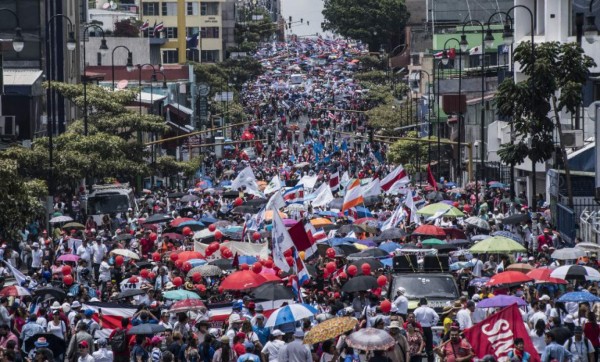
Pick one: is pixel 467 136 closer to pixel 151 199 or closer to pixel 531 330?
pixel 151 199

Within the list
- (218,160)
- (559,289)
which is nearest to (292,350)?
(559,289)

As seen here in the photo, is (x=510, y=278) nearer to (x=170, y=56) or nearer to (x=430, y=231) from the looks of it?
(x=430, y=231)

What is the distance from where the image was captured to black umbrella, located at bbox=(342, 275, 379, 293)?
89.2ft

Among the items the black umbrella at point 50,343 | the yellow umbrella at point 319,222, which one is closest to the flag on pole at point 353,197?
the yellow umbrella at point 319,222

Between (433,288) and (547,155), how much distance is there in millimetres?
18346

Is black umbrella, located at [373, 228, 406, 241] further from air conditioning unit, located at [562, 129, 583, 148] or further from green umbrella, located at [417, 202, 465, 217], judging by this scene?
air conditioning unit, located at [562, 129, 583, 148]

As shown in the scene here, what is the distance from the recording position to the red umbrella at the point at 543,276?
87.8ft

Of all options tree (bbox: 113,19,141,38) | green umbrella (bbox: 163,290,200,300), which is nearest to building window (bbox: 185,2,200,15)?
tree (bbox: 113,19,141,38)

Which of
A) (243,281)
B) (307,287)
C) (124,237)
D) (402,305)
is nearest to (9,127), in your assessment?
(124,237)

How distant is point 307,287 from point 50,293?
581cm

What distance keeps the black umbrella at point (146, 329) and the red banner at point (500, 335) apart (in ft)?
16.2

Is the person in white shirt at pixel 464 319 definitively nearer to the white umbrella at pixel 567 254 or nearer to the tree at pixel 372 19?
the white umbrella at pixel 567 254

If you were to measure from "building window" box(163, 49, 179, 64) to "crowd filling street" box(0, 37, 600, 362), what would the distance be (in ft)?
314

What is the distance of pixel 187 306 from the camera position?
81.7 feet
